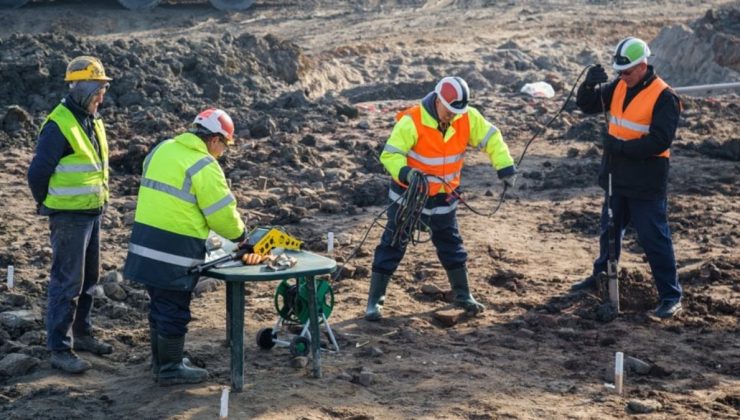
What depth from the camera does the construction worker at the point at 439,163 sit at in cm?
908

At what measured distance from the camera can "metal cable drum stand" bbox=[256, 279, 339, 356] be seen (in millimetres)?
8367

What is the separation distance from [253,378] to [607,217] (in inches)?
136

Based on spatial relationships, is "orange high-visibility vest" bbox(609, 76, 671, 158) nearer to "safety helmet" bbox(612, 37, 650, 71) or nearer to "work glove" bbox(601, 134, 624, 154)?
"work glove" bbox(601, 134, 624, 154)

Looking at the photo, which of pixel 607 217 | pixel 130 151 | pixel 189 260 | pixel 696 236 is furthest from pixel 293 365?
pixel 130 151

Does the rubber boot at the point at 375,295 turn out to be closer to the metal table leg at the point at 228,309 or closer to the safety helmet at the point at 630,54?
the metal table leg at the point at 228,309

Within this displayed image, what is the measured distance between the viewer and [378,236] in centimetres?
1210

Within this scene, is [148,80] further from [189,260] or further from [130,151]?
[189,260]

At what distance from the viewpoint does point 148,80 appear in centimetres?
1761

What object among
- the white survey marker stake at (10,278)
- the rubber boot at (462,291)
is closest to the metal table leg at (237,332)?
the rubber boot at (462,291)

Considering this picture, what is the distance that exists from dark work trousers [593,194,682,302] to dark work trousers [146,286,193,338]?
3744mm

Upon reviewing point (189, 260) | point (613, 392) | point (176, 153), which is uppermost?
point (176, 153)

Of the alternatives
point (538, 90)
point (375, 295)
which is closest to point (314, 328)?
point (375, 295)

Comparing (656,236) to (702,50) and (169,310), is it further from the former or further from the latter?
(702,50)

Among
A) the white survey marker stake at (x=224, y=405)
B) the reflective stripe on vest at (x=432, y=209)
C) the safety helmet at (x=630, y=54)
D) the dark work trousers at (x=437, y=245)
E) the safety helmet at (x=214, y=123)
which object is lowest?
the white survey marker stake at (x=224, y=405)
